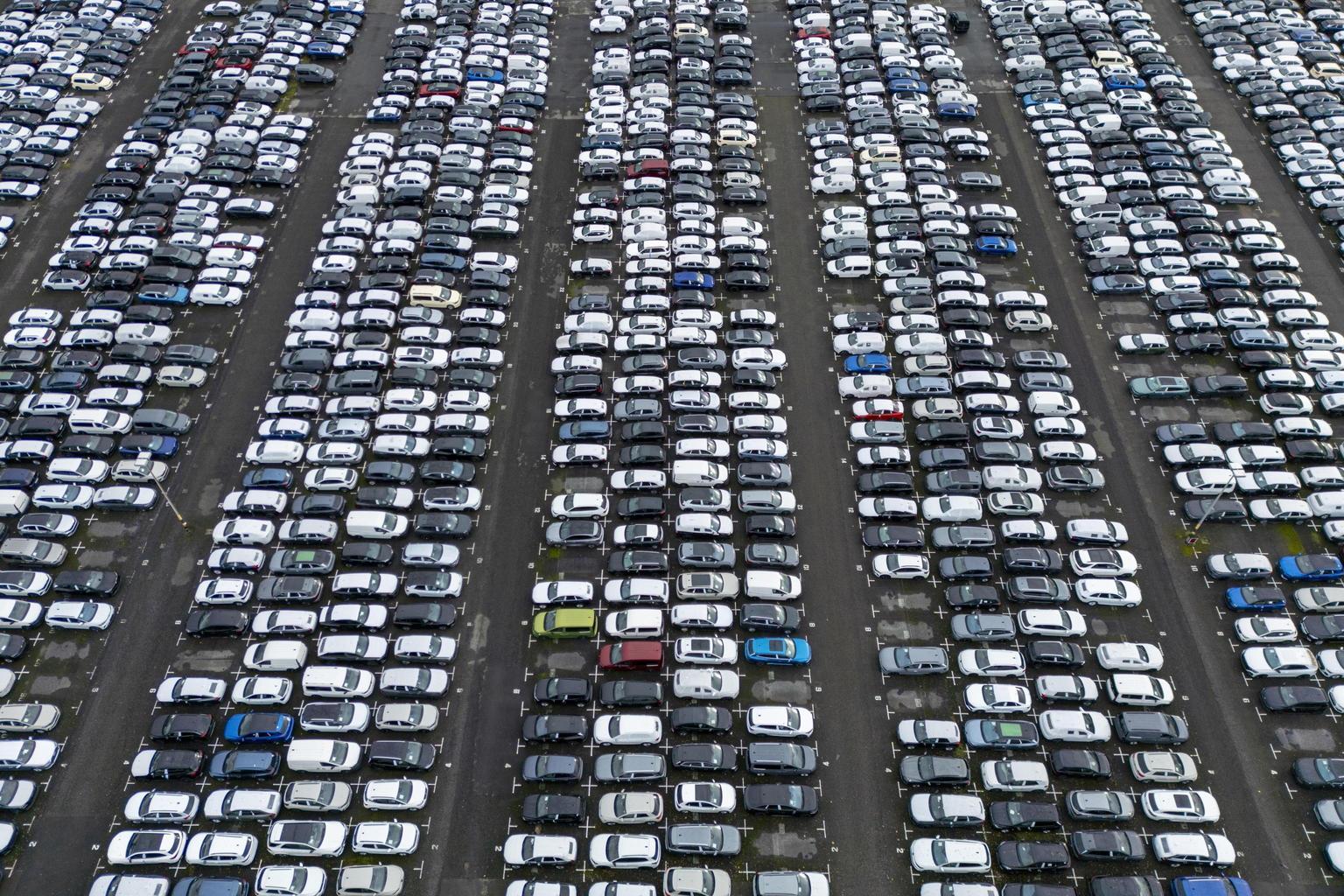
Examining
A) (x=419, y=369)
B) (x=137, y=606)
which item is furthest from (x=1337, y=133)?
(x=137, y=606)

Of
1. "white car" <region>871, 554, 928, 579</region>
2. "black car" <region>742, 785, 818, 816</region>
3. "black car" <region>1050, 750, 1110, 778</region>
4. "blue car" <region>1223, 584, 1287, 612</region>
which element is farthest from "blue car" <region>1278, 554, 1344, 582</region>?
"black car" <region>742, 785, 818, 816</region>

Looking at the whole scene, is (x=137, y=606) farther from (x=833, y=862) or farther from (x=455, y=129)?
(x=455, y=129)

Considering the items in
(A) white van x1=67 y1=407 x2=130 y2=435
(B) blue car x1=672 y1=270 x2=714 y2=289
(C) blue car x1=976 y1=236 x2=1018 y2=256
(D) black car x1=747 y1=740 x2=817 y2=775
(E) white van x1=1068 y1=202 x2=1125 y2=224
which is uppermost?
(E) white van x1=1068 y1=202 x2=1125 y2=224

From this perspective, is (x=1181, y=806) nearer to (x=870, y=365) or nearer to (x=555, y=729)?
(x=870, y=365)

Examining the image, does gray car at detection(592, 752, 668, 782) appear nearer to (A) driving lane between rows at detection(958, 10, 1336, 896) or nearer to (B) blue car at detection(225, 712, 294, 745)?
(B) blue car at detection(225, 712, 294, 745)

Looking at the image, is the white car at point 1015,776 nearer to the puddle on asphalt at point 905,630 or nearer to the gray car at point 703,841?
the puddle on asphalt at point 905,630
